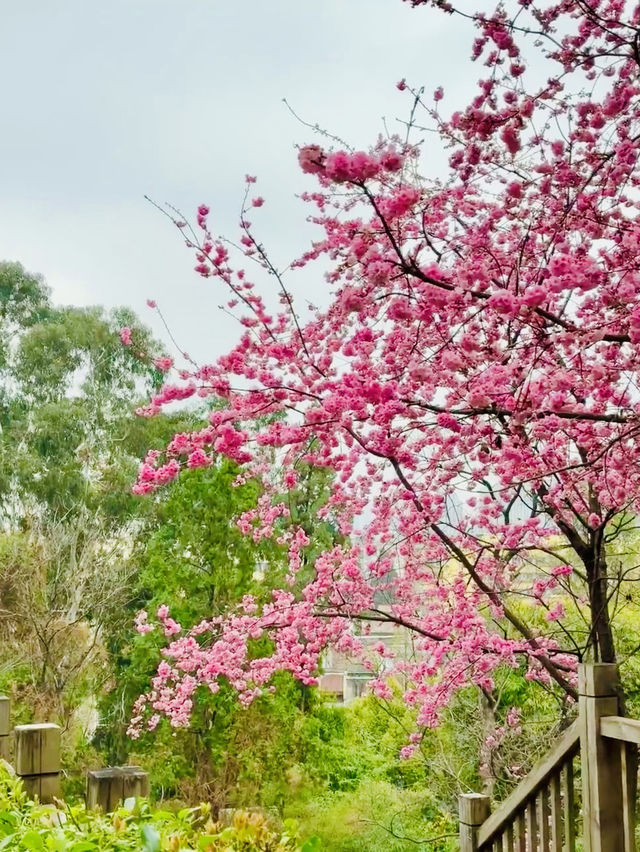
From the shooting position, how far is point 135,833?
4.63 feet

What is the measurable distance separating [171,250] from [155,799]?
10014mm

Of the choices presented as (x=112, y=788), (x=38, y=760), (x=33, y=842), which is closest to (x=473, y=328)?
(x=112, y=788)

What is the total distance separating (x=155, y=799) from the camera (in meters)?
8.45

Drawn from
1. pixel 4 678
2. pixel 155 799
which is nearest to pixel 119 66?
pixel 4 678

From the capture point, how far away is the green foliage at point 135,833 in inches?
50.2

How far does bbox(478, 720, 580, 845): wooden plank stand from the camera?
1.86 metres

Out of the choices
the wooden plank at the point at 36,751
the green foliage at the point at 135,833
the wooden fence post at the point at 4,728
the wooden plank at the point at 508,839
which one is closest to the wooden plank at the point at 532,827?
the wooden plank at the point at 508,839

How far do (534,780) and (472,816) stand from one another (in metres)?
0.43

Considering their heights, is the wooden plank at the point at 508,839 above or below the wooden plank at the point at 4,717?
below

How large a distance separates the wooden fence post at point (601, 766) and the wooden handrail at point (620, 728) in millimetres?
17

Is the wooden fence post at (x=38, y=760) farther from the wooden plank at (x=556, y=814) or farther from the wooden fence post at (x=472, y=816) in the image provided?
the wooden plank at (x=556, y=814)

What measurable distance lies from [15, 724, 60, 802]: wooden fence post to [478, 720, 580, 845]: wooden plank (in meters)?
1.21

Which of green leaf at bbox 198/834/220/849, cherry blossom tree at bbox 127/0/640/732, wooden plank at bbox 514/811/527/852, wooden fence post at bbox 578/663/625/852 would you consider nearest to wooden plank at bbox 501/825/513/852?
wooden plank at bbox 514/811/527/852

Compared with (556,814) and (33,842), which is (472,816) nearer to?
(556,814)
